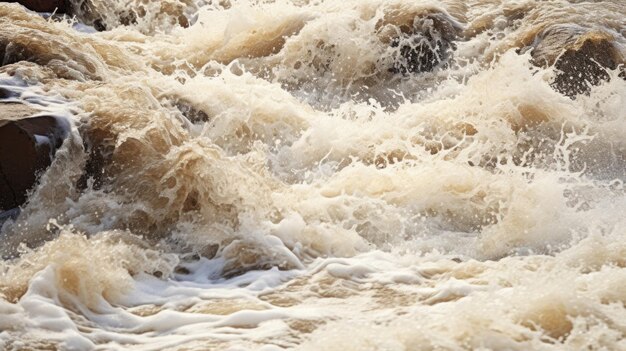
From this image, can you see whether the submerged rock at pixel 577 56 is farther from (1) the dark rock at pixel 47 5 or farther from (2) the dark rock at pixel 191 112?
(1) the dark rock at pixel 47 5

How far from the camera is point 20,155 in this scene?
18.0ft

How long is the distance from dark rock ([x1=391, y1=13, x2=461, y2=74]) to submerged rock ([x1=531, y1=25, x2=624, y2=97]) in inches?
39.7

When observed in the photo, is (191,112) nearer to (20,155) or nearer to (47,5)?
(20,155)

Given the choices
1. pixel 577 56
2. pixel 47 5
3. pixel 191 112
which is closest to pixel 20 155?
pixel 191 112

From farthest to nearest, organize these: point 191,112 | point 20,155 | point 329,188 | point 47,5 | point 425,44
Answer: point 47,5, point 425,44, point 191,112, point 329,188, point 20,155

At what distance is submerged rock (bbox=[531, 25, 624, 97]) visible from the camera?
7664mm

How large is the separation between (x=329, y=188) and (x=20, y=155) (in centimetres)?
208

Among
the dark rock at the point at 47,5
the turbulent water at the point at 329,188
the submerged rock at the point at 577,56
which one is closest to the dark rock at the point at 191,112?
the turbulent water at the point at 329,188

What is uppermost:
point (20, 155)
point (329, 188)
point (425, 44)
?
point (20, 155)

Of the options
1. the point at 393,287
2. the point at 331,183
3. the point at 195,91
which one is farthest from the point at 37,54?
the point at 393,287

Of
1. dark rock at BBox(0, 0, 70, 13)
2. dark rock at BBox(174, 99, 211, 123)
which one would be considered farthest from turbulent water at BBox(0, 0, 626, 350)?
dark rock at BBox(0, 0, 70, 13)

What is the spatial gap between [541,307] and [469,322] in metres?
0.38

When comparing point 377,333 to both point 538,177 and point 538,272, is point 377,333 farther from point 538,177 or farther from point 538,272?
point 538,177

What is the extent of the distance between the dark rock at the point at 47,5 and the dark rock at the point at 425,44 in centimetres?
412
